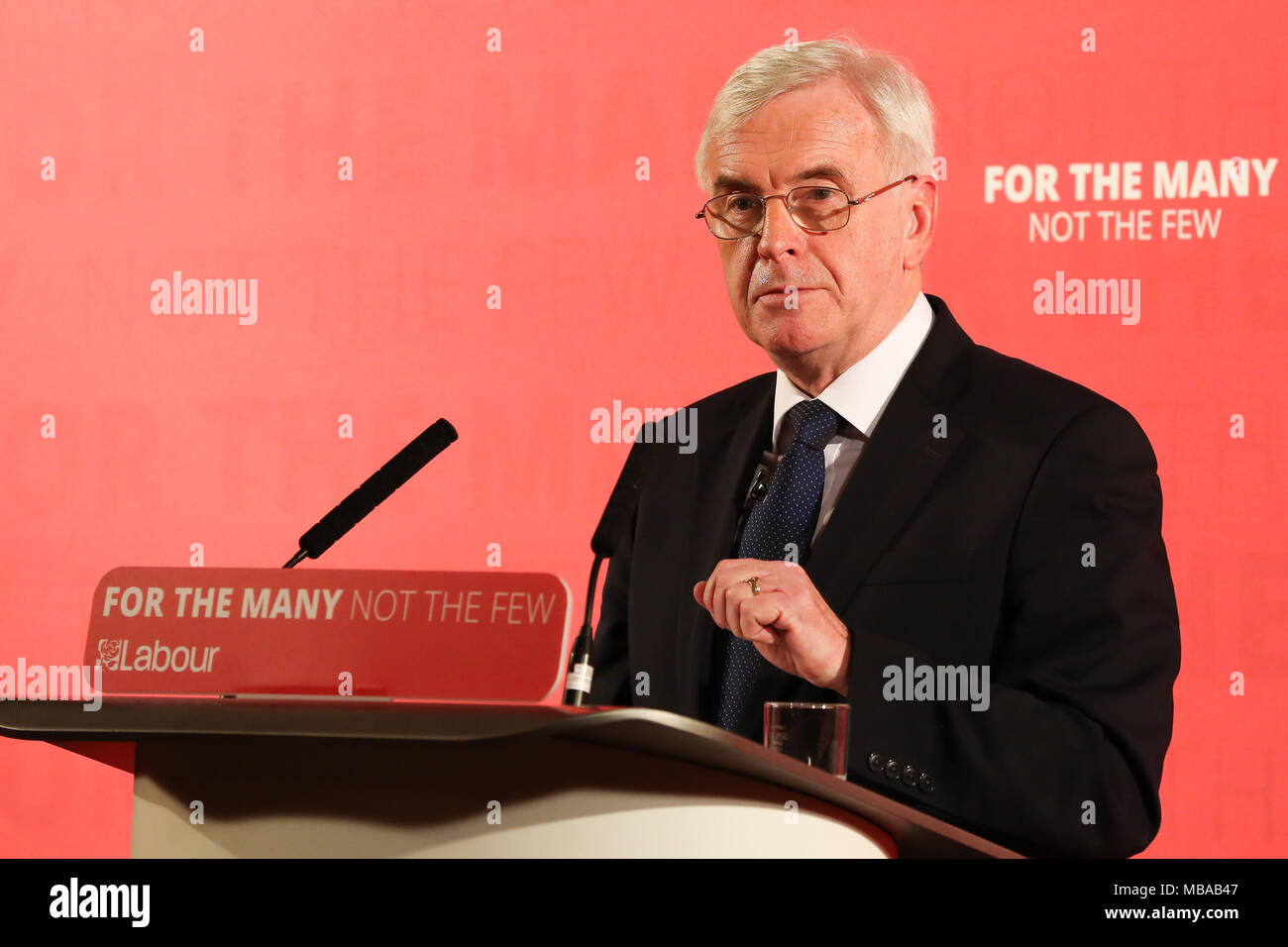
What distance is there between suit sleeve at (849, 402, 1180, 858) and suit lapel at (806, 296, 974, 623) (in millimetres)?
137

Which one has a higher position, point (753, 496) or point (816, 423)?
point (816, 423)

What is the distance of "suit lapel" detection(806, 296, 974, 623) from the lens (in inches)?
66.0

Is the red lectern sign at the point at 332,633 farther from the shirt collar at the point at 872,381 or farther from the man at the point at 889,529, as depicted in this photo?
the shirt collar at the point at 872,381

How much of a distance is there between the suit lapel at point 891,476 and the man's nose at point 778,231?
24cm

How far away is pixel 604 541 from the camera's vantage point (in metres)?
1.26

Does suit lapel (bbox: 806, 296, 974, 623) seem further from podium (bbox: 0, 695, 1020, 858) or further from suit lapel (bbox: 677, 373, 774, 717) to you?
podium (bbox: 0, 695, 1020, 858)

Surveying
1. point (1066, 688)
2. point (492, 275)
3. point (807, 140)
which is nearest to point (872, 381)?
point (807, 140)

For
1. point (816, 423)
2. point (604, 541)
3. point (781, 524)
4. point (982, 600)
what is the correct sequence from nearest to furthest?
point (604, 541), point (982, 600), point (781, 524), point (816, 423)

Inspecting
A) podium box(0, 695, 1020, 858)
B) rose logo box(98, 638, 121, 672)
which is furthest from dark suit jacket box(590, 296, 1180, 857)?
rose logo box(98, 638, 121, 672)

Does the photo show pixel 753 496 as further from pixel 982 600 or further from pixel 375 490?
pixel 375 490

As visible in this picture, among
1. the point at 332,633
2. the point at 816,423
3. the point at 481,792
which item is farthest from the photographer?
the point at 816,423

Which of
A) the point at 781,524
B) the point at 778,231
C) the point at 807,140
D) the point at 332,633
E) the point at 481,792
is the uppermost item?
the point at 807,140

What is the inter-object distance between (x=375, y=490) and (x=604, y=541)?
0.25 metres

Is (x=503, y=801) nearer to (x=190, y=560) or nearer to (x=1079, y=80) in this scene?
(x=1079, y=80)
